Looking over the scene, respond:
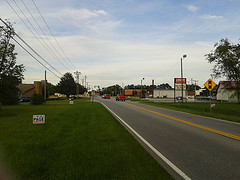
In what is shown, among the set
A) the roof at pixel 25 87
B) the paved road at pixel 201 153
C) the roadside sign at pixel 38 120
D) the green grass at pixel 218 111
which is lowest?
the green grass at pixel 218 111

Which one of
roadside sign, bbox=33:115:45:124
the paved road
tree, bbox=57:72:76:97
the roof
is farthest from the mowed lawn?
tree, bbox=57:72:76:97

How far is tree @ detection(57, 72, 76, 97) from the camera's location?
84406mm

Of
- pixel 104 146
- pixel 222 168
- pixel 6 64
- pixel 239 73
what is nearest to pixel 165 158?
pixel 222 168

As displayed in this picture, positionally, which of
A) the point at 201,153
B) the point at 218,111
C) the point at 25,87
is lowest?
the point at 218,111

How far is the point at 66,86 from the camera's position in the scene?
84750 millimetres

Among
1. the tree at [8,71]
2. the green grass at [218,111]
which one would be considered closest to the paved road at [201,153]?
the green grass at [218,111]

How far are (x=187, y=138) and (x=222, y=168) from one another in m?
3.29

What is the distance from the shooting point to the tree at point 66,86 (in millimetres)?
84406

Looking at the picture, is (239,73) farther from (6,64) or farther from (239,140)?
(6,64)

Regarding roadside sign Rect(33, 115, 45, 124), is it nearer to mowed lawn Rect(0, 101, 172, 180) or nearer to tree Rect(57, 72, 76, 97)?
mowed lawn Rect(0, 101, 172, 180)

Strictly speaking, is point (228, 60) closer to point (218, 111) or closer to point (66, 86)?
point (218, 111)

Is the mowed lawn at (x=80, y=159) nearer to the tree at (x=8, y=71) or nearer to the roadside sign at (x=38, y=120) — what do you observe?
the roadside sign at (x=38, y=120)

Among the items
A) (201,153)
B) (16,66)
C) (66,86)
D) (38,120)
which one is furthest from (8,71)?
(66,86)

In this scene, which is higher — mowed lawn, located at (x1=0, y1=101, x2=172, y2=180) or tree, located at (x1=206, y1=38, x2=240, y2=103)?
tree, located at (x1=206, y1=38, x2=240, y2=103)
